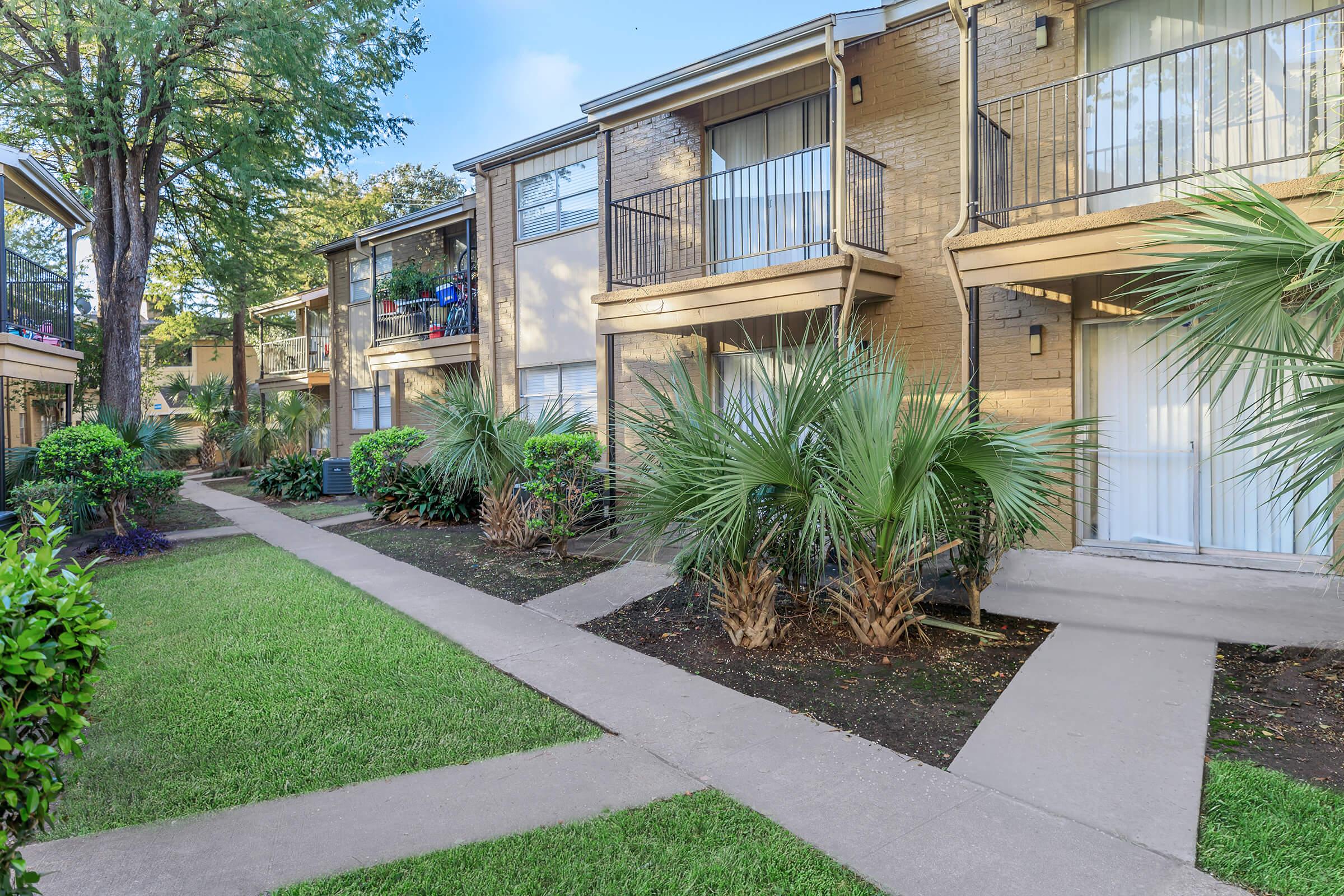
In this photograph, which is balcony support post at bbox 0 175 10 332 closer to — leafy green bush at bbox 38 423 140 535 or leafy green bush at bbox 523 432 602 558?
leafy green bush at bbox 38 423 140 535

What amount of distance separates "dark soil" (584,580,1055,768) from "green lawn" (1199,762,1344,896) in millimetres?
1141

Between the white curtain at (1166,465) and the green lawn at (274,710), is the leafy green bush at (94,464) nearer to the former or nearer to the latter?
the green lawn at (274,710)

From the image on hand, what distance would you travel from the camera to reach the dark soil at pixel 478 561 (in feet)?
27.1

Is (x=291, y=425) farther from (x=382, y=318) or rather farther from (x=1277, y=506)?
(x=1277, y=506)

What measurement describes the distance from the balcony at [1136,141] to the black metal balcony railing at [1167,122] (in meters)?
0.01

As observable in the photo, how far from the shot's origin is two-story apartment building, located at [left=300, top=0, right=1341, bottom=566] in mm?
7211

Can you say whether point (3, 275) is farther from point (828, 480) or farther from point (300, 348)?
point (300, 348)

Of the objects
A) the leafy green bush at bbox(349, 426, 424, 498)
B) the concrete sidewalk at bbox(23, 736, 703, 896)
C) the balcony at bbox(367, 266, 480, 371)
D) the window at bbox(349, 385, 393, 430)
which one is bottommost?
the concrete sidewalk at bbox(23, 736, 703, 896)

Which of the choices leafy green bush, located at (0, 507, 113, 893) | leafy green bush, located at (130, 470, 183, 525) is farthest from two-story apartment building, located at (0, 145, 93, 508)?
leafy green bush, located at (0, 507, 113, 893)

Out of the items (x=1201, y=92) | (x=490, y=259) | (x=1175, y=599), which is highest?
(x=490, y=259)

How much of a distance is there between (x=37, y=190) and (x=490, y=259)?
7.04 metres

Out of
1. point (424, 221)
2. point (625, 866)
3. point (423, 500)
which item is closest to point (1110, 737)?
point (625, 866)

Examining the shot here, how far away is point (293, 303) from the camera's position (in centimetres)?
2627

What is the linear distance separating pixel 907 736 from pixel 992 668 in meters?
1.31
